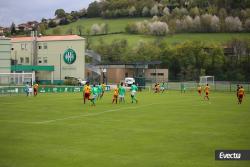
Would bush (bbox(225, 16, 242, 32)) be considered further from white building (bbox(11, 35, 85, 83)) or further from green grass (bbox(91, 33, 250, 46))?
white building (bbox(11, 35, 85, 83))

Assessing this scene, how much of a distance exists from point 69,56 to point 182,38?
47462 millimetres

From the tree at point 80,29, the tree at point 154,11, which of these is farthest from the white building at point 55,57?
the tree at point 154,11

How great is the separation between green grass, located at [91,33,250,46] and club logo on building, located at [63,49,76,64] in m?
36.8

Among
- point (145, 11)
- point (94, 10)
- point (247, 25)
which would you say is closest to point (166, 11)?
point (145, 11)

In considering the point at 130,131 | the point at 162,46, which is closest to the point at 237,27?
the point at 162,46

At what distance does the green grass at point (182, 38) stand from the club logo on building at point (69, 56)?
36.8 m

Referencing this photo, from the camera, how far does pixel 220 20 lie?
13612 cm

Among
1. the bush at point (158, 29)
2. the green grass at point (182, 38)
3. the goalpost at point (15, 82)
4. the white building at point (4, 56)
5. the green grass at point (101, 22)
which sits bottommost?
the goalpost at point (15, 82)

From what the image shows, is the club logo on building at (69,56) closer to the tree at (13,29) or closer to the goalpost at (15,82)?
the goalpost at (15,82)

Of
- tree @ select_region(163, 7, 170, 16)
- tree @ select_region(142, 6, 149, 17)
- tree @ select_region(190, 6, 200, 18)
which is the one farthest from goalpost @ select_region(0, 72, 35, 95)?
tree @ select_region(163, 7, 170, 16)

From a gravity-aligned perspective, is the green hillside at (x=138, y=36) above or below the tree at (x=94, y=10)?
below

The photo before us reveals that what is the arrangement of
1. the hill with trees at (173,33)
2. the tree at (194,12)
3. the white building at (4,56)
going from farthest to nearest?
the tree at (194,12)
the hill with trees at (173,33)
the white building at (4,56)

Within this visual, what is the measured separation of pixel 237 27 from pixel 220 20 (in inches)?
270

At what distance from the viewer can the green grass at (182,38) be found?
12187 centimetres
